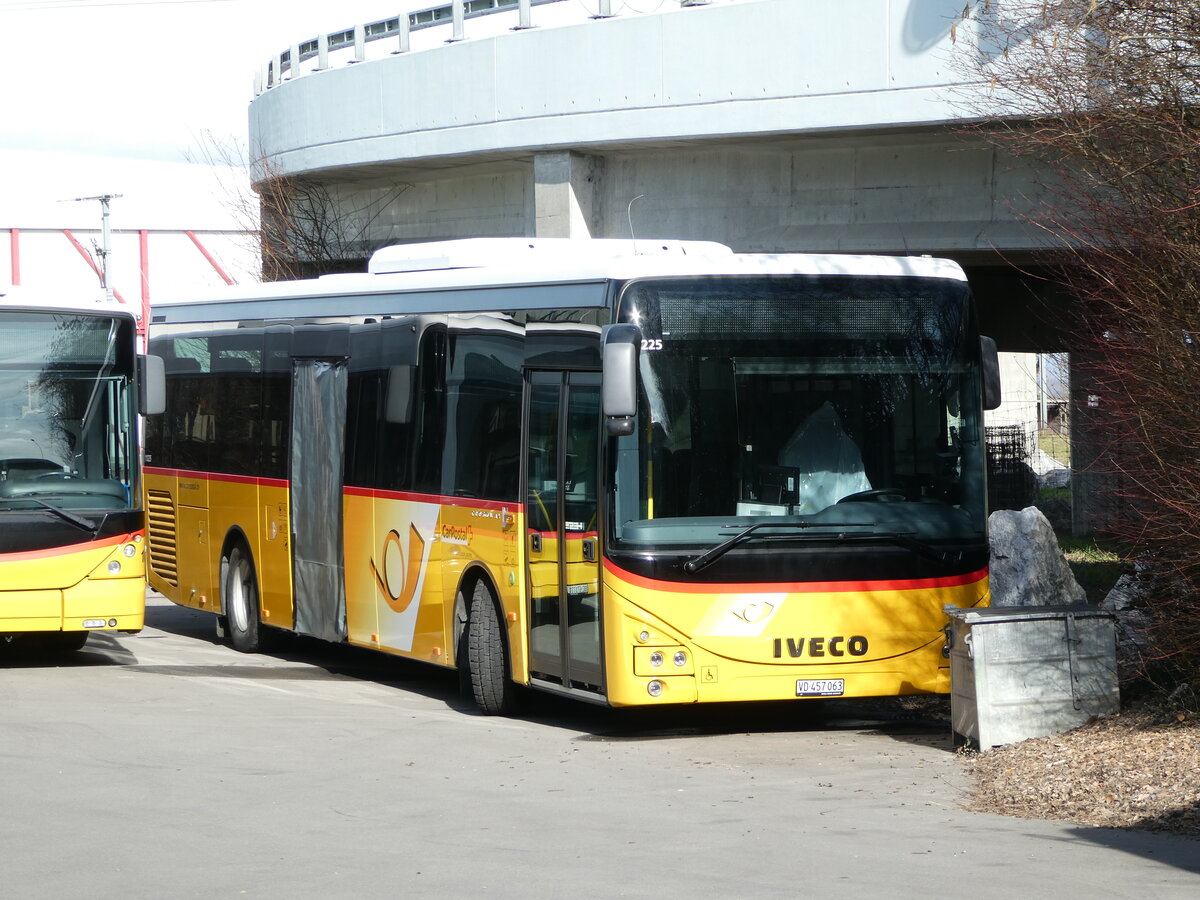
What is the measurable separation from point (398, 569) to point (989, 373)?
16.3 feet

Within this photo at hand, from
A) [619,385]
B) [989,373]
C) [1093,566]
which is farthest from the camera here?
[1093,566]

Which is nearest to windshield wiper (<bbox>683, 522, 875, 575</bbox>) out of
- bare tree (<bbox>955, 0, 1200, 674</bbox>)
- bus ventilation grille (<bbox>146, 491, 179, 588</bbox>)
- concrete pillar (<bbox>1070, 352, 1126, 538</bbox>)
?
concrete pillar (<bbox>1070, 352, 1126, 538</bbox>)

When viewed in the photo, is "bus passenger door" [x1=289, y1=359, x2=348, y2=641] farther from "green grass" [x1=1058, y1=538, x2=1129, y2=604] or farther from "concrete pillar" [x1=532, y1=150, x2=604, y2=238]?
"concrete pillar" [x1=532, y1=150, x2=604, y2=238]

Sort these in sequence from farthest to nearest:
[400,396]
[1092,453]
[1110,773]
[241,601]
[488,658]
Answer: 1. [1092,453]
2. [241,601]
3. [400,396]
4. [488,658]
5. [1110,773]

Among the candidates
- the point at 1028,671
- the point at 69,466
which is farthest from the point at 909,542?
the point at 69,466

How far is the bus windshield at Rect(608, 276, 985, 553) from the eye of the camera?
10.7 meters

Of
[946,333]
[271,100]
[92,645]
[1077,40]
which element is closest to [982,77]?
[1077,40]

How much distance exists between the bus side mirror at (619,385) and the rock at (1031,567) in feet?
19.8

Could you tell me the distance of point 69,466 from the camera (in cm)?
1438

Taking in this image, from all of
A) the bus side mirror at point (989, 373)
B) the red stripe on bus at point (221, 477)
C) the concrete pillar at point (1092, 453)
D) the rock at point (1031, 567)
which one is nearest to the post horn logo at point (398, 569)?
the red stripe on bus at point (221, 477)

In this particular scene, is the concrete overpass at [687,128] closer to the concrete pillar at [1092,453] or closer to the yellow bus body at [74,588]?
the concrete pillar at [1092,453]

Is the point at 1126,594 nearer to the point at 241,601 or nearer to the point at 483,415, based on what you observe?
the point at 483,415

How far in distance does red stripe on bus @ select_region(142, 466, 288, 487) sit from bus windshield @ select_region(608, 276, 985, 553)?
582 centimetres

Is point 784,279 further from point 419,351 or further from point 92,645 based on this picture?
Answer: point 92,645
